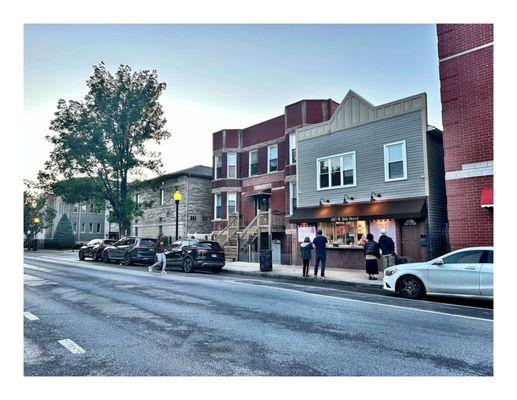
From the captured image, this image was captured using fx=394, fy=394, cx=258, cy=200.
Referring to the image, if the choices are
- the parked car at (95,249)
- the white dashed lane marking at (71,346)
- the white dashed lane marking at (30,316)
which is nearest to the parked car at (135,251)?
the parked car at (95,249)

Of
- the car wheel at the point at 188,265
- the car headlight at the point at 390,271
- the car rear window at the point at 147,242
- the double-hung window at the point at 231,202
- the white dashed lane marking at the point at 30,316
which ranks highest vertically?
the double-hung window at the point at 231,202

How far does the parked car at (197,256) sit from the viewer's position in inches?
717

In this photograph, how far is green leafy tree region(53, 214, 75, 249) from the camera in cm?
5334

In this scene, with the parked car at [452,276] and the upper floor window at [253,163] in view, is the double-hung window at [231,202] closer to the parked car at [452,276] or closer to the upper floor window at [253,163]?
the upper floor window at [253,163]

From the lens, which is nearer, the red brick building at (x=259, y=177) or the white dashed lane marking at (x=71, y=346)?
the white dashed lane marking at (x=71, y=346)

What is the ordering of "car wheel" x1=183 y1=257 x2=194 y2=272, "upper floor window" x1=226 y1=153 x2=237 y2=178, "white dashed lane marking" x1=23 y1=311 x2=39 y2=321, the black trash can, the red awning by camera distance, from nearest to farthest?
1. "white dashed lane marking" x1=23 y1=311 x2=39 y2=321
2. the red awning
3. the black trash can
4. "car wheel" x1=183 y1=257 x2=194 y2=272
5. "upper floor window" x1=226 y1=153 x2=237 y2=178

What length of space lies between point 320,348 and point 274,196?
70.5 ft

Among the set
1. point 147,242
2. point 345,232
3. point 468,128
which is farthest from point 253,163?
point 468,128

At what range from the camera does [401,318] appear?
311 inches

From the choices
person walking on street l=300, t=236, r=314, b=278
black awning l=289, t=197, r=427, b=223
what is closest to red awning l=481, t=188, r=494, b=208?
black awning l=289, t=197, r=427, b=223

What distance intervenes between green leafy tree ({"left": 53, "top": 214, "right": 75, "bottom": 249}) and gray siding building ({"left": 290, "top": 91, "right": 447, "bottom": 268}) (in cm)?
4267

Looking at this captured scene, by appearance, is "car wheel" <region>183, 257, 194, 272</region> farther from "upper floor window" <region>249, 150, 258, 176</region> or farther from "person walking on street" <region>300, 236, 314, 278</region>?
"upper floor window" <region>249, 150, 258, 176</region>

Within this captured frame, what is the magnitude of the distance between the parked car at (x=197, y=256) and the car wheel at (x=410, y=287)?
9.32 metres

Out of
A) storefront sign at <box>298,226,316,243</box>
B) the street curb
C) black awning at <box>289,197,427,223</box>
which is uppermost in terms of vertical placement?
black awning at <box>289,197,427,223</box>
